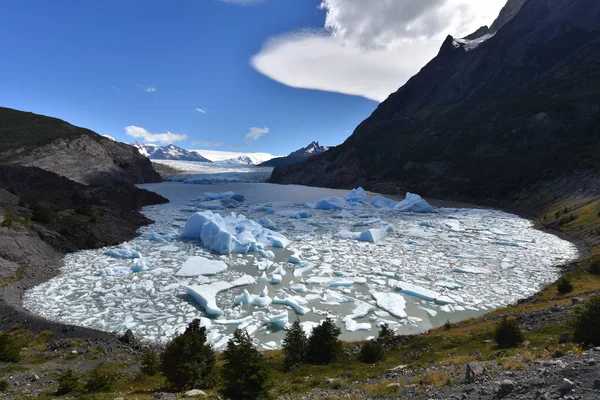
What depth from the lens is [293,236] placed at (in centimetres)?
3781

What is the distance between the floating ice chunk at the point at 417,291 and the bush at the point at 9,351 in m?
19.4

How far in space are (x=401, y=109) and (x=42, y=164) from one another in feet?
527

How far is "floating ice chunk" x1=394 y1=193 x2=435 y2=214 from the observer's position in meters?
59.5

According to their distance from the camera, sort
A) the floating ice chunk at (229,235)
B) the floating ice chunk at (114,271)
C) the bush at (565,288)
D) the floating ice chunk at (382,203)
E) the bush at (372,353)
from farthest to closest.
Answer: the floating ice chunk at (382,203), the floating ice chunk at (229,235), the floating ice chunk at (114,271), the bush at (565,288), the bush at (372,353)

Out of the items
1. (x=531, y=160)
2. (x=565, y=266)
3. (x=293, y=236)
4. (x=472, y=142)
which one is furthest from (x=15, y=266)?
(x=472, y=142)

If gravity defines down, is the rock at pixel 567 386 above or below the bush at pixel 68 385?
above

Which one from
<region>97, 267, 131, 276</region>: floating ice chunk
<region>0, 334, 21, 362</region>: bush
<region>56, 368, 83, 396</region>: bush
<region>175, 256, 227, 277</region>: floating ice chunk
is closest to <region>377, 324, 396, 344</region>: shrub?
<region>56, 368, 83, 396</region>: bush

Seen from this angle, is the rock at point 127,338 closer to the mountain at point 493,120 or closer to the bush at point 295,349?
the bush at point 295,349

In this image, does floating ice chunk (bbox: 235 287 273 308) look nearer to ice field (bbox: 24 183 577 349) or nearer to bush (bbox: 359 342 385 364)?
ice field (bbox: 24 183 577 349)

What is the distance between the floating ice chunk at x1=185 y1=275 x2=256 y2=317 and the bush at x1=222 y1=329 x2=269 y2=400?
9.09 metres

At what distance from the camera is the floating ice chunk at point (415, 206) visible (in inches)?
2341

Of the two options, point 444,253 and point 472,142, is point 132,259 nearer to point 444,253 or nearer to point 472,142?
point 444,253

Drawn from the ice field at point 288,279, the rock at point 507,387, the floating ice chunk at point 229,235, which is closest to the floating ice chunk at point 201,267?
the ice field at point 288,279

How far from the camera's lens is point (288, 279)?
2369 cm
